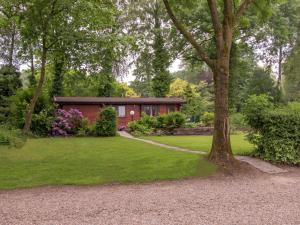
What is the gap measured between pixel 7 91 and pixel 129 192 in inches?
850

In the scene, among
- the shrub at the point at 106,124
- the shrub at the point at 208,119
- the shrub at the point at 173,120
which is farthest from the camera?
the shrub at the point at 208,119

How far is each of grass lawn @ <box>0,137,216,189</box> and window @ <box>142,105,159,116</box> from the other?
637 inches

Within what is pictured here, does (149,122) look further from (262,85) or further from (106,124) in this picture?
(262,85)

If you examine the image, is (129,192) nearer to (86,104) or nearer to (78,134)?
(78,134)

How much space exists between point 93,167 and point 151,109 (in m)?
19.0

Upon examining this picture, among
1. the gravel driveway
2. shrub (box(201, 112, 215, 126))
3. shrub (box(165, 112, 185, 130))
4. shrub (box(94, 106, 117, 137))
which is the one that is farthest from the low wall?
the gravel driveway

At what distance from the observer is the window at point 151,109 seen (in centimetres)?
2759

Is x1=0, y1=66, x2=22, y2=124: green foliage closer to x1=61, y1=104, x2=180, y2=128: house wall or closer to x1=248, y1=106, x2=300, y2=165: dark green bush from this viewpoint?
x1=61, y1=104, x2=180, y2=128: house wall

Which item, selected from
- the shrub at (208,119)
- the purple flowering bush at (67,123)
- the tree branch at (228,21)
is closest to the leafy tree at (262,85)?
the shrub at (208,119)

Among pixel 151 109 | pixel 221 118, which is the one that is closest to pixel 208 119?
pixel 151 109

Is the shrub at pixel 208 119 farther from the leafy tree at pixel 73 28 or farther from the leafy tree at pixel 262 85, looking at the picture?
the leafy tree at pixel 73 28

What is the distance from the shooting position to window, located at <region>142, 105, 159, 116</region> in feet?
90.5

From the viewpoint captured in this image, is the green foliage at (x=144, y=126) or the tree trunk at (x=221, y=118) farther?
the green foliage at (x=144, y=126)

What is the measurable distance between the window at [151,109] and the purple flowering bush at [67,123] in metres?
8.79
